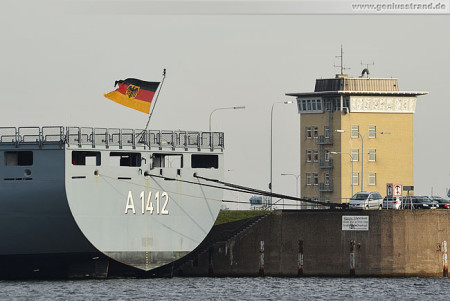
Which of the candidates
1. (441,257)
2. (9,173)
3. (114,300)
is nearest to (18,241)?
(9,173)

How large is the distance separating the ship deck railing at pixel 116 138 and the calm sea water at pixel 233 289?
854 centimetres

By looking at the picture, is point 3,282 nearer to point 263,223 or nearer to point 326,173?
point 263,223

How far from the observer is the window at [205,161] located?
278 feet

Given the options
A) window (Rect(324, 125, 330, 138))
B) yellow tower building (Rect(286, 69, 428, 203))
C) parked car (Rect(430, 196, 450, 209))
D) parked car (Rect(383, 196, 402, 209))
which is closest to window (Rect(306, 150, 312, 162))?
yellow tower building (Rect(286, 69, 428, 203))

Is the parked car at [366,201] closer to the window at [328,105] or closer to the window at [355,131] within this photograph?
the window at [328,105]

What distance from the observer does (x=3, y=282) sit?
81.1 meters

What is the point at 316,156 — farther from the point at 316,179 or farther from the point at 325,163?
the point at 316,179

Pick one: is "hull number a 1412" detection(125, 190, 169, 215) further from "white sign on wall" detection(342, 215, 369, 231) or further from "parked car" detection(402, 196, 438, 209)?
"parked car" detection(402, 196, 438, 209)

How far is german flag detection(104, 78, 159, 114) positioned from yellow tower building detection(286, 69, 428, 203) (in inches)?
2635

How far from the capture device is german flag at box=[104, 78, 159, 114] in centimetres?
8012

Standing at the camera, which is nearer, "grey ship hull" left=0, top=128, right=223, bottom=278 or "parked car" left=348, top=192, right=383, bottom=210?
"grey ship hull" left=0, top=128, right=223, bottom=278

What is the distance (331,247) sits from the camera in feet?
281

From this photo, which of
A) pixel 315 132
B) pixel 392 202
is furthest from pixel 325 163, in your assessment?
pixel 392 202

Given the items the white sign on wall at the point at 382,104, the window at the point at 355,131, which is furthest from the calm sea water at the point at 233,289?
the window at the point at 355,131
